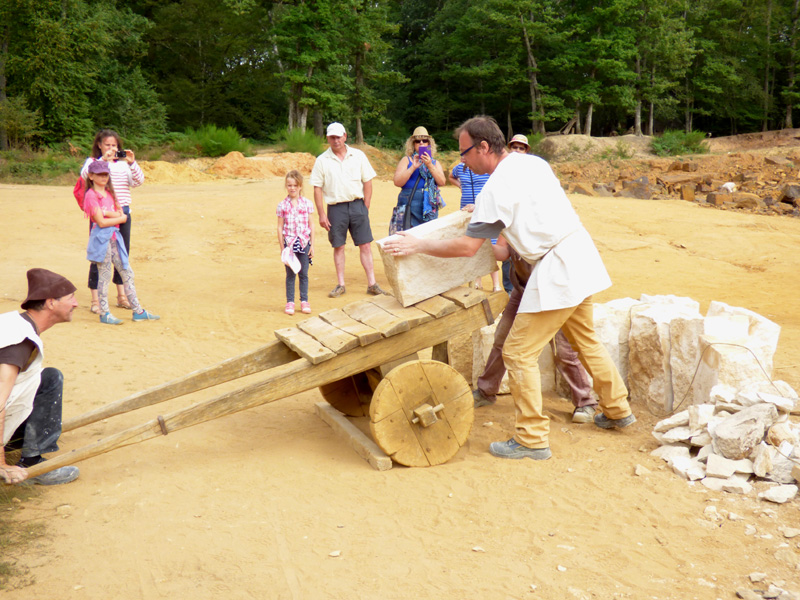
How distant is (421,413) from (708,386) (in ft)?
6.38

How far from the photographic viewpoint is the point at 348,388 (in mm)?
5160

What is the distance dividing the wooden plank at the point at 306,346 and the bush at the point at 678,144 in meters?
26.1

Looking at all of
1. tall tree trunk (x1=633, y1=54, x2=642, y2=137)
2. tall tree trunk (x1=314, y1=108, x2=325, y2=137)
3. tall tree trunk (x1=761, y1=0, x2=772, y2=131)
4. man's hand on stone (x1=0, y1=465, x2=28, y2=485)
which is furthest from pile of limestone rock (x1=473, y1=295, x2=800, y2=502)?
tall tree trunk (x1=761, y1=0, x2=772, y2=131)

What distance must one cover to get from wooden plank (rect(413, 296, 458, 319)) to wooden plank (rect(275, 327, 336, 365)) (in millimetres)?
652

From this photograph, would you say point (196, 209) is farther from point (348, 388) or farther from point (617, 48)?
point (617, 48)

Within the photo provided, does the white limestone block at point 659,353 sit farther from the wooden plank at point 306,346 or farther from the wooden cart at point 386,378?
the wooden plank at point 306,346

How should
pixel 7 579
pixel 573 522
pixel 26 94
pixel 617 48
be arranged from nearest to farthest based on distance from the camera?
1. pixel 7 579
2. pixel 573 522
3. pixel 26 94
4. pixel 617 48

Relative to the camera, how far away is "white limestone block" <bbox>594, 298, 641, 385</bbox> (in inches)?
202

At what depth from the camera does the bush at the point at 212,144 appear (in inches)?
822

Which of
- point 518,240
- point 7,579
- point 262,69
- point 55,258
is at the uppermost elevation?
point 262,69

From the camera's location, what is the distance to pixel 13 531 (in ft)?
11.6

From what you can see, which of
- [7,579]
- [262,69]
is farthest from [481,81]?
[7,579]

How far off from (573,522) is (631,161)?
2298cm

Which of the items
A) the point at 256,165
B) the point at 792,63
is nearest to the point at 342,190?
the point at 256,165
